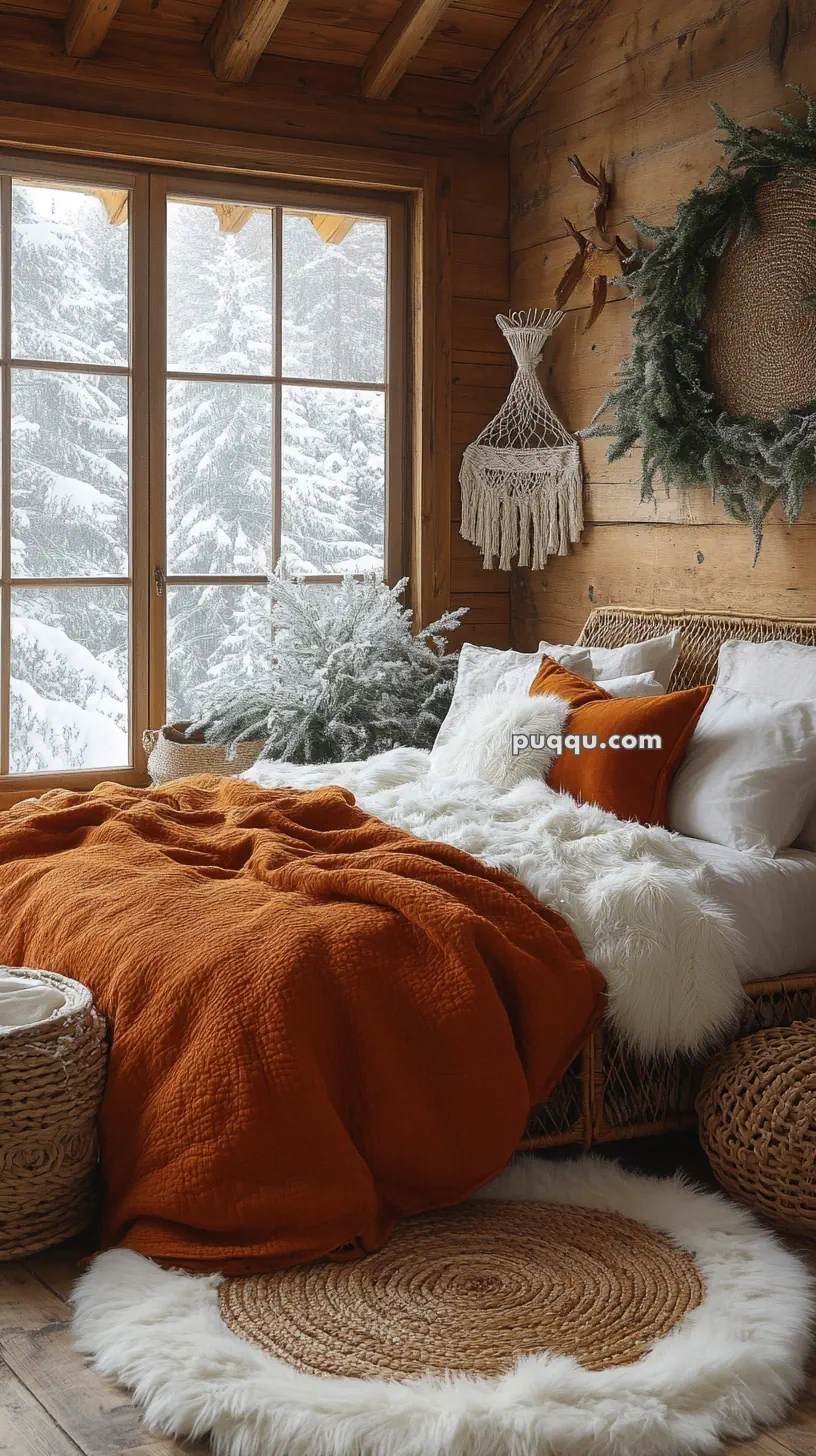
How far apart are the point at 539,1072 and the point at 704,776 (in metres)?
0.85

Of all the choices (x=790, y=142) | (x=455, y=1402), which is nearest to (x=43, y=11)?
(x=790, y=142)

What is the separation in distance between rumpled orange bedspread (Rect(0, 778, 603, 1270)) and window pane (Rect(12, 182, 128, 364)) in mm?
2253

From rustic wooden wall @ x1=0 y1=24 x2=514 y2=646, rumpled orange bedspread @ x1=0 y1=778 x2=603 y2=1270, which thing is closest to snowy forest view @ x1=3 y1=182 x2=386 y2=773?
rustic wooden wall @ x1=0 y1=24 x2=514 y2=646

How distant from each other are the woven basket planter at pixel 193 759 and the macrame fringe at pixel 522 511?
105 centimetres

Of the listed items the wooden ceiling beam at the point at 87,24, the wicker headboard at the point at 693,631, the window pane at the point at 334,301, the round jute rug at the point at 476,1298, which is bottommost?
the round jute rug at the point at 476,1298

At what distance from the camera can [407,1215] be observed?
7.08 ft

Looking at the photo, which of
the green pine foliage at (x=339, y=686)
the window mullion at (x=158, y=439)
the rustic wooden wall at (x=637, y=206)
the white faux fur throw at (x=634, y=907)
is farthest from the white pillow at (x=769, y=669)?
the window mullion at (x=158, y=439)

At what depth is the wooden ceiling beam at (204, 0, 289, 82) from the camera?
392cm

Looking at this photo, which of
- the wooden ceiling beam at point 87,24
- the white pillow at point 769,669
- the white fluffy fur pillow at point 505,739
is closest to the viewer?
the white pillow at point 769,669

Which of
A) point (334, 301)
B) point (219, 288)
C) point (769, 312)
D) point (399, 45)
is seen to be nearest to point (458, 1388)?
point (769, 312)

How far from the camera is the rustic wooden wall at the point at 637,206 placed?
3.51 metres

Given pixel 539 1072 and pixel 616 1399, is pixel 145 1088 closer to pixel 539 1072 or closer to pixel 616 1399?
pixel 539 1072

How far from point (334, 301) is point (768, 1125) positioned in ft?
10.5

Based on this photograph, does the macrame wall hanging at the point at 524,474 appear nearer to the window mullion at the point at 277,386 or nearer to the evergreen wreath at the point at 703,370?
the evergreen wreath at the point at 703,370
